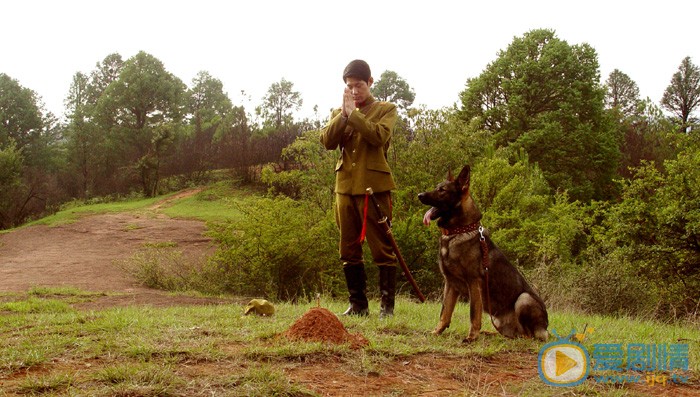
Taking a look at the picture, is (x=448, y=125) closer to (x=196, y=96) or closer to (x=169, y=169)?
(x=169, y=169)

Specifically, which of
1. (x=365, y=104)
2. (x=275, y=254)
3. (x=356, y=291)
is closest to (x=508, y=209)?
(x=275, y=254)

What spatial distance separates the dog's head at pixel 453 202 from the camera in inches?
187

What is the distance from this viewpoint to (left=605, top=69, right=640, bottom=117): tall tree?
131ft

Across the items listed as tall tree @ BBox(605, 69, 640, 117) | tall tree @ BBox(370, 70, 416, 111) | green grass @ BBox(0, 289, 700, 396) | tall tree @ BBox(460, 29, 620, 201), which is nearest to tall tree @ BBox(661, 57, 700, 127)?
tall tree @ BBox(605, 69, 640, 117)

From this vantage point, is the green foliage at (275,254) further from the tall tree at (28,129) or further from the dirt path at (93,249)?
the tall tree at (28,129)

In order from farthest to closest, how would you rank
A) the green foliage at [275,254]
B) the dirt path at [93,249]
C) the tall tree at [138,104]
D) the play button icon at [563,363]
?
the tall tree at [138,104]
the dirt path at [93,249]
the green foliage at [275,254]
the play button icon at [563,363]

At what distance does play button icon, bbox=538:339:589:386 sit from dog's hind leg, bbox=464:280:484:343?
56 centimetres

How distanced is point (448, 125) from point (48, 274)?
10.9 metres

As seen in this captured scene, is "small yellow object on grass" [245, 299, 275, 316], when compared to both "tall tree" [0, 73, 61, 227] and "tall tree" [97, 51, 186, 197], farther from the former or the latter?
"tall tree" [97, 51, 186, 197]

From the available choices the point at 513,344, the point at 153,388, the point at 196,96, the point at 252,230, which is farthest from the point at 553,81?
the point at 196,96

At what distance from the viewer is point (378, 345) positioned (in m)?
4.25

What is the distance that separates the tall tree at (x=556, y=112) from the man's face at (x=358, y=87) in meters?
21.8

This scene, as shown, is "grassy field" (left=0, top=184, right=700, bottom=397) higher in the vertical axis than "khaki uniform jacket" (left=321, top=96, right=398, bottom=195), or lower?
lower

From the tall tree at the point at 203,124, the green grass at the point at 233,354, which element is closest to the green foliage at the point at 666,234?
the green grass at the point at 233,354
